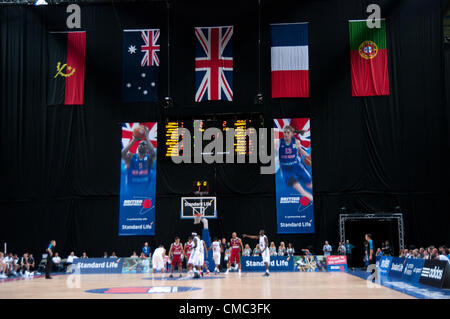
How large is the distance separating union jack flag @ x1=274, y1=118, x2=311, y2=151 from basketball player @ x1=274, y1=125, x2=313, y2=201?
0.23m

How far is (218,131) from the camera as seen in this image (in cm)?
2645

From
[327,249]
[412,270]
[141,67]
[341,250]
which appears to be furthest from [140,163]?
[412,270]

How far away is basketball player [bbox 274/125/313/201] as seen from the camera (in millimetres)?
28594

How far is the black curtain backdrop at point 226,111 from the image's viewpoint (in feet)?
93.0

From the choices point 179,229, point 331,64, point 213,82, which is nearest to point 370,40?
point 331,64

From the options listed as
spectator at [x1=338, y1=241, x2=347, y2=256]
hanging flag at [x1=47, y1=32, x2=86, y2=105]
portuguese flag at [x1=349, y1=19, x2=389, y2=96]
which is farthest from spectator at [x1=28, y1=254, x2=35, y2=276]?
portuguese flag at [x1=349, y1=19, x2=389, y2=96]


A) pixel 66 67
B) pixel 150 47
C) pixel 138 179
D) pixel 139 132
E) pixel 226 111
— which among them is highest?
pixel 150 47

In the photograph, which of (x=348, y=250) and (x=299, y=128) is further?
(x=299, y=128)

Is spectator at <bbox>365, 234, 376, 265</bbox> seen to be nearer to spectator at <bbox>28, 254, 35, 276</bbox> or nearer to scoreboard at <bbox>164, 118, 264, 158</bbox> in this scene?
scoreboard at <bbox>164, 118, 264, 158</bbox>

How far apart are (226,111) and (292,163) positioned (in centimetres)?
533

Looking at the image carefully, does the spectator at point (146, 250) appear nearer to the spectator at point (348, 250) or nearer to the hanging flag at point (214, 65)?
the hanging flag at point (214, 65)

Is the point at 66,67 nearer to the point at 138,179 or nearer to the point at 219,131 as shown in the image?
the point at 138,179

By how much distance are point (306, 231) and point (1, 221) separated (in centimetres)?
1925

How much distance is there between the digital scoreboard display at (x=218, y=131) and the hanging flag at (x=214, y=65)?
3580 millimetres
